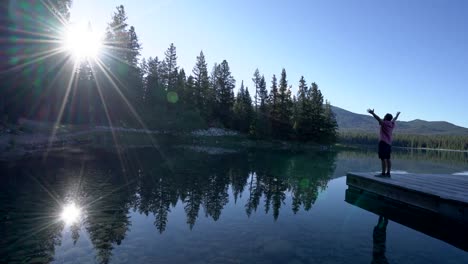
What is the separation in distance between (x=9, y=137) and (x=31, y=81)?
30.6ft

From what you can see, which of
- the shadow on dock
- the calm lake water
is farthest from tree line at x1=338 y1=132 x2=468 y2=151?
the calm lake water

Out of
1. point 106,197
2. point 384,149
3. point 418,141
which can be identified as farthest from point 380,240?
point 418,141

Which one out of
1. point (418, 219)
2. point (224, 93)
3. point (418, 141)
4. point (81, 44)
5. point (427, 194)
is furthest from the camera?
point (418, 141)

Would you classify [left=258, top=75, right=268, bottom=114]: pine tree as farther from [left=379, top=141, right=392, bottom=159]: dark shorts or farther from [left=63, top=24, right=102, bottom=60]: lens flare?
[left=379, top=141, right=392, bottom=159]: dark shorts

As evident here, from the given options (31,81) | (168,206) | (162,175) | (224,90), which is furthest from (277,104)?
(168,206)

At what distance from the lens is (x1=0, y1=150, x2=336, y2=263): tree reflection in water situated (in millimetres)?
5785

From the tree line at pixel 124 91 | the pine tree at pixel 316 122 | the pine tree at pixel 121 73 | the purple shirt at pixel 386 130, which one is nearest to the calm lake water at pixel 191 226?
the purple shirt at pixel 386 130

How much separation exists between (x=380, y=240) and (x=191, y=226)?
481 centimetres

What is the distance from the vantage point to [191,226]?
7098mm

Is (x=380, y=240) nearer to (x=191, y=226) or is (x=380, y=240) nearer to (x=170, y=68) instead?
(x=191, y=226)

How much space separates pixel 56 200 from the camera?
8.60 meters

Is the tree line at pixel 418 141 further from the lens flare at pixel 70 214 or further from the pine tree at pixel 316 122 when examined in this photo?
the lens flare at pixel 70 214

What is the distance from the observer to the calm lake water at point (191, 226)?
5.28 m

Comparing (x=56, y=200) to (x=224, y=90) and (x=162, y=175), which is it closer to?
(x=162, y=175)
